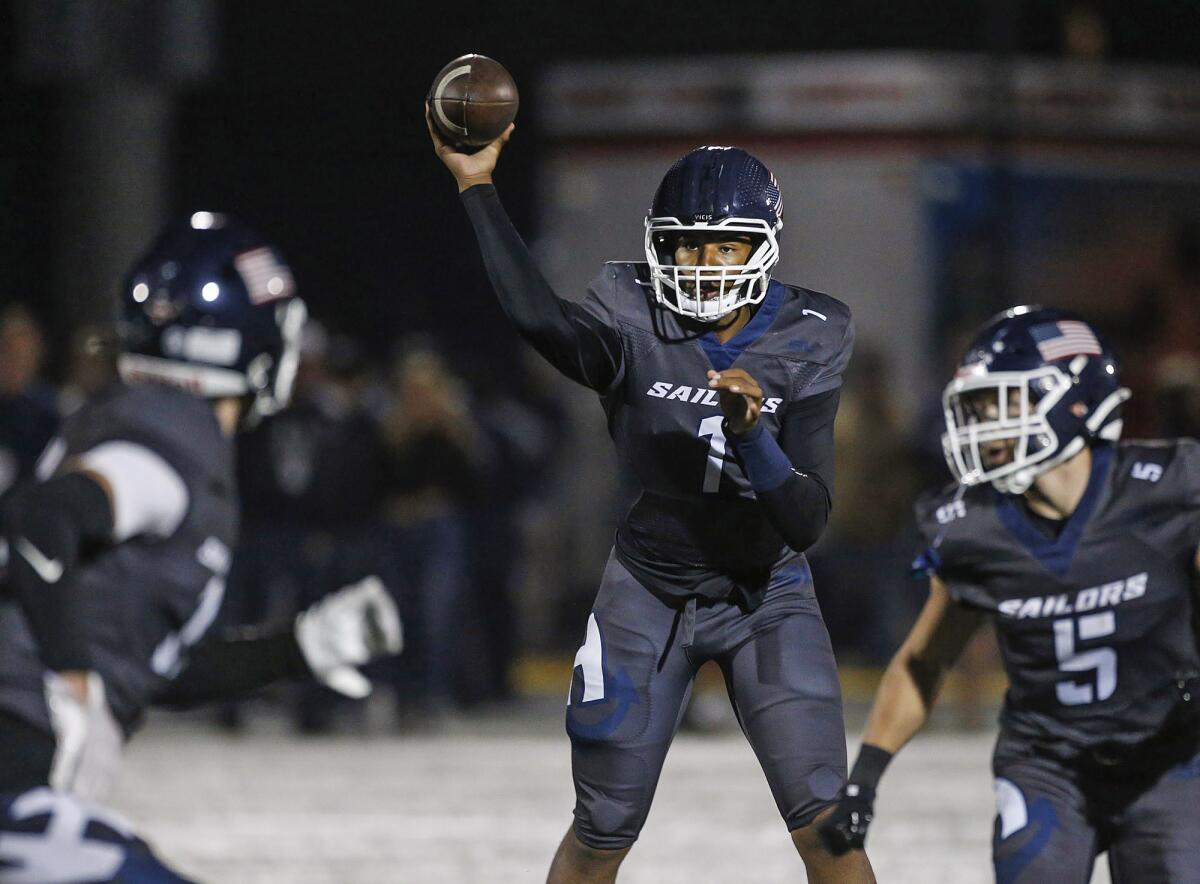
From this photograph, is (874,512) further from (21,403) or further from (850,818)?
(850,818)

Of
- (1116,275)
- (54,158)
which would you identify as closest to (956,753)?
(1116,275)

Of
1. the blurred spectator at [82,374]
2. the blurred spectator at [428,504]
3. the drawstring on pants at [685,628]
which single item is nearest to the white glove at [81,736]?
the drawstring on pants at [685,628]

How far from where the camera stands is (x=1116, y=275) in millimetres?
13508

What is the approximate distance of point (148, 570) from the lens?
4.02 m

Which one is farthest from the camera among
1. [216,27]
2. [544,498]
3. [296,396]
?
[216,27]

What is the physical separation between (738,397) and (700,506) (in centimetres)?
56

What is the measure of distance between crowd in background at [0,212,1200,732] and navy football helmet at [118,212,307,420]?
574 cm

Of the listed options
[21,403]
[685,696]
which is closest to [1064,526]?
[685,696]

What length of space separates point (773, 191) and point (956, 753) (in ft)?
18.2

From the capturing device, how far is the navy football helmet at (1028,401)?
4730 millimetres

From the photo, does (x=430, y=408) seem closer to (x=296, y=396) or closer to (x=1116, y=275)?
(x=296, y=396)

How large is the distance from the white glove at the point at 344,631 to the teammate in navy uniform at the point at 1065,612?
1037 millimetres

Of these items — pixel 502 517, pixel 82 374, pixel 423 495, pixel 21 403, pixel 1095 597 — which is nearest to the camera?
pixel 1095 597

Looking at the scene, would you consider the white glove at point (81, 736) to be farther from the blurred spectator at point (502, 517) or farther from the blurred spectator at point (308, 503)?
the blurred spectator at point (502, 517)
